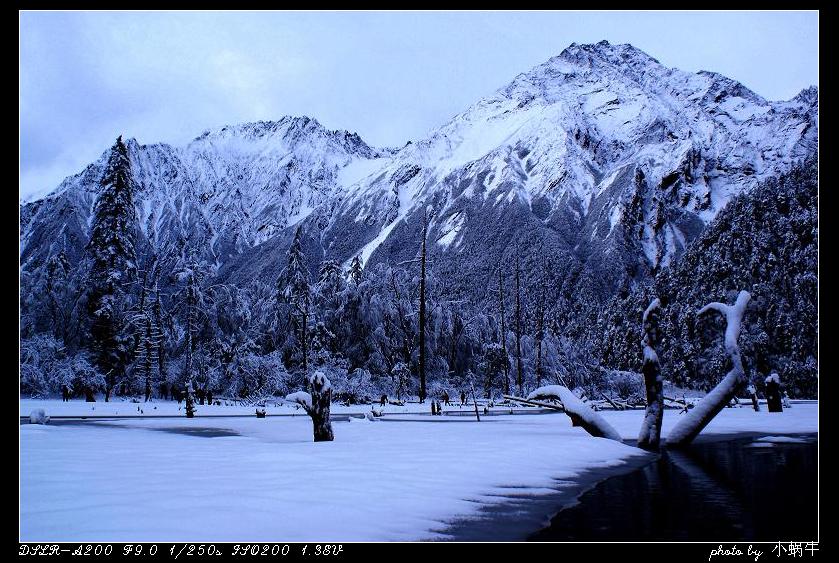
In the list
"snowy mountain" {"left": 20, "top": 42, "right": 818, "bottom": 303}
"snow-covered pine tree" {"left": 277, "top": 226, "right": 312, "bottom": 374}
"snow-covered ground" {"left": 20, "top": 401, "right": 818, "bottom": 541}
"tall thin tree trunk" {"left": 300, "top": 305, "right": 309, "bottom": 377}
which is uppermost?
"snowy mountain" {"left": 20, "top": 42, "right": 818, "bottom": 303}

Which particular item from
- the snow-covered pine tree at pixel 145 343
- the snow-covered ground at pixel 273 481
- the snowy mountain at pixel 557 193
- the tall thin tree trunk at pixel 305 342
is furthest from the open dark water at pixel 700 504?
the snowy mountain at pixel 557 193

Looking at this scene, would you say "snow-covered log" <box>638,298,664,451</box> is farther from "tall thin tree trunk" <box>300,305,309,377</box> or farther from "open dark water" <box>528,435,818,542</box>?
→ "tall thin tree trunk" <box>300,305,309,377</box>

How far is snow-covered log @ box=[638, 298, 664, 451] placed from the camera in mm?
13727

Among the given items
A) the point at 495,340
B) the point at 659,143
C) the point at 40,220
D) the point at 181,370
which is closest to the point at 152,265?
the point at 181,370

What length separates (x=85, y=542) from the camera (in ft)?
19.1

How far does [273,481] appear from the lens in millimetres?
8664

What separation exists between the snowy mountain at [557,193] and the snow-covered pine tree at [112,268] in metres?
27.5

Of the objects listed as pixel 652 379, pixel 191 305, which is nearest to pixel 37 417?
pixel 652 379

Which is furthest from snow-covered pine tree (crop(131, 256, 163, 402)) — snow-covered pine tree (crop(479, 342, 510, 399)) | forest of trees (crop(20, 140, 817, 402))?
snow-covered pine tree (crop(479, 342, 510, 399))

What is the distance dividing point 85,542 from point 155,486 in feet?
7.35

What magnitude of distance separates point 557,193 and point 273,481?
404 feet

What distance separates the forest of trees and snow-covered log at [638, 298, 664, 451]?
2255cm

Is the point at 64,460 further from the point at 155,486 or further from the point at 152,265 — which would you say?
the point at 152,265

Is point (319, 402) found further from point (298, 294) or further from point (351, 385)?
point (298, 294)
